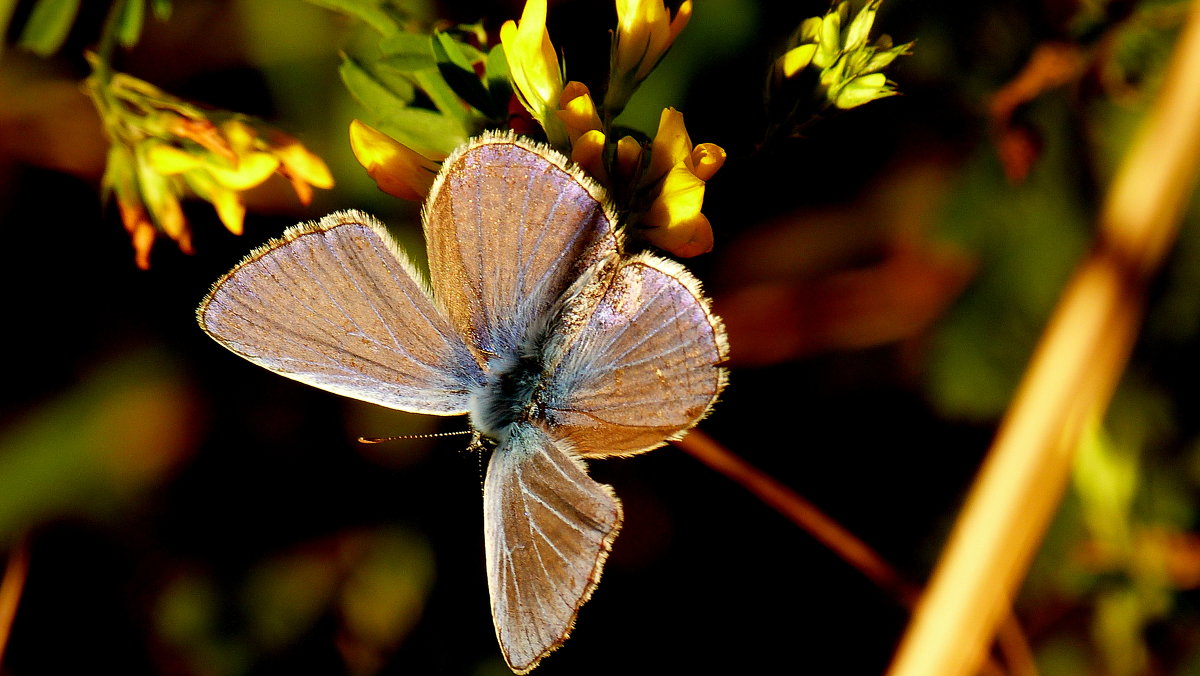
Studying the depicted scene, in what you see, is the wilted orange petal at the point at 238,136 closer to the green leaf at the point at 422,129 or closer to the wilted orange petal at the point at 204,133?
the wilted orange petal at the point at 204,133

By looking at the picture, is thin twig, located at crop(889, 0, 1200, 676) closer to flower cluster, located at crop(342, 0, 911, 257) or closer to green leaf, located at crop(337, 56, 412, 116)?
flower cluster, located at crop(342, 0, 911, 257)

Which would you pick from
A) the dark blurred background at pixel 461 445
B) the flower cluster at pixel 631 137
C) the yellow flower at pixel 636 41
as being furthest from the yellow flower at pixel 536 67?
the dark blurred background at pixel 461 445

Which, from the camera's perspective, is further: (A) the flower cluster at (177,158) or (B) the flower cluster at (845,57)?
(A) the flower cluster at (177,158)

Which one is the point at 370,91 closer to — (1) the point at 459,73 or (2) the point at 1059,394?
(1) the point at 459,73

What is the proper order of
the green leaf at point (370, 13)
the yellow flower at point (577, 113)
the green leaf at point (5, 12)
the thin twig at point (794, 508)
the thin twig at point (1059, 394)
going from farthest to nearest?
the thin twig at point (794, 508) < the thin twig at point (1059, 394) < the green leaf at point (5, 12) < the green leaf at point (370, 13) < the yellow flower at point (577, 113)

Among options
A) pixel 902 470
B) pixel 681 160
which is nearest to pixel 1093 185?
pixel 902 470

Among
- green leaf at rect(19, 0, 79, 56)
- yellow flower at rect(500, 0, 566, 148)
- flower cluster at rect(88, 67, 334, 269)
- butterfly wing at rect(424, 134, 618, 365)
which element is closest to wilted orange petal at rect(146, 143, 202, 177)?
flower cluster at rect(88, 67, 334, 269)
